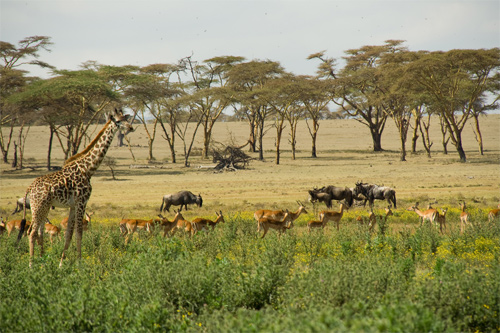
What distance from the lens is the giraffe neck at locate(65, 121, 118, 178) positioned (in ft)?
31.8

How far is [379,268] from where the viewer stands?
21.4 feet

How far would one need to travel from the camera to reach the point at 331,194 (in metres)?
19.7

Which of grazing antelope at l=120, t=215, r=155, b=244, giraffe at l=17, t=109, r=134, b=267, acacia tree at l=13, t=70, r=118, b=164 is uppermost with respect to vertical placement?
acacia tree at l=13, t=70, r=118, b=164

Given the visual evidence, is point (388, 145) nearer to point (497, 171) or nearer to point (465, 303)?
point (497, 171)

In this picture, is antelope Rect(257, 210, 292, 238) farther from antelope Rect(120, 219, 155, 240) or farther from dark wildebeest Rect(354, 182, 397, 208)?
dark wildebeest Rect(354, 182, 397, 208)

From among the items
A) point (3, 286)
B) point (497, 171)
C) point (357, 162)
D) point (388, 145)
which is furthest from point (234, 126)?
point (3, 286)

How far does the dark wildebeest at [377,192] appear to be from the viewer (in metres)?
19.2

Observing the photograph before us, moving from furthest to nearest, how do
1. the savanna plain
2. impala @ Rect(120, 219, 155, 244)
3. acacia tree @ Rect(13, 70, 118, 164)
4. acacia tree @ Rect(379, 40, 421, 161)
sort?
acacia tree @ Rect(379, 40, 421, 161) < acacia tree @ Rect(13, 70, 118, 164) < impala @ Rect(120, 219, 155, 244) < the savanna plain

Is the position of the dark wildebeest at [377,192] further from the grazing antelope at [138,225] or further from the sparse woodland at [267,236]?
the grazing antelope at [138,225]

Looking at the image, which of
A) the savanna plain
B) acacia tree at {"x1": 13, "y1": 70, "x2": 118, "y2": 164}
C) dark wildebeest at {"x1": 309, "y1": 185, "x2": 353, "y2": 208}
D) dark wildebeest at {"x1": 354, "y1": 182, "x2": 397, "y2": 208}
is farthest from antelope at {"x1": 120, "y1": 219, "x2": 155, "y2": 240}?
→ acacia tree at {"x1": 13, "y1": 70, "x2": 118, "y2": 164}

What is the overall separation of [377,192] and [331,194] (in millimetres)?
1676

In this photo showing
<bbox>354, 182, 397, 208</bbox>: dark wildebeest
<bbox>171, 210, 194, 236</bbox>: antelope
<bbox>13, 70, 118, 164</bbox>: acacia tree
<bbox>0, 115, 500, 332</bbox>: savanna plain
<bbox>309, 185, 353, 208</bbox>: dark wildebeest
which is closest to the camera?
<bbox>0, 115, 500, 332</bbox>: savanna plain

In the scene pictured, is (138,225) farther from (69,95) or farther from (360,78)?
(360,78)

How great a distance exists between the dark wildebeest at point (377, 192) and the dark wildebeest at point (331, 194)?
0.47 metres
